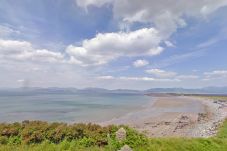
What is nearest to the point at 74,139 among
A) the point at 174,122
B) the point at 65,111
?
the point at 174,122

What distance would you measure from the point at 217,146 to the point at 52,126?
856 centimetres

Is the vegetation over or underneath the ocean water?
over

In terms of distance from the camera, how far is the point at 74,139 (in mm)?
9922

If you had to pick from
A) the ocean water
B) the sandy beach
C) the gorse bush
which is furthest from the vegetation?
the ocean water

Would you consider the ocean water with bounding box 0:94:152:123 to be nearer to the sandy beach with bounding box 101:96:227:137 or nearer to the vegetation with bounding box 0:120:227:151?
the sandy beach with bounding box 101:96:227:137

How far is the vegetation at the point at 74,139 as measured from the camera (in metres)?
8.95

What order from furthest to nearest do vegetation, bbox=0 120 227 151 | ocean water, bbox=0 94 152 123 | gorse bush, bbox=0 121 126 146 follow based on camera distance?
ocean water, bbox=0 94 152 123
gorse bush, bbox=0 121 126 146
vegetation, bbox=0 120 227 151

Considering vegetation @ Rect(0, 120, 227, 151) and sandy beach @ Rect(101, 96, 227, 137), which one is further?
sandy beach @ Rect(101, 96, 227, 137)

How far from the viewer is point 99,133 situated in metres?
10.0

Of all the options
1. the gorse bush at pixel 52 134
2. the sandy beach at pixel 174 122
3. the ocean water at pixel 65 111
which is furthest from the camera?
the ocean water at pixel 65 111

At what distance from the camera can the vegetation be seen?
895 cm

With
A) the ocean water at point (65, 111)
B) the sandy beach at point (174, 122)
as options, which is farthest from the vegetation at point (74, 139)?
the ocean water at point (65, 111)

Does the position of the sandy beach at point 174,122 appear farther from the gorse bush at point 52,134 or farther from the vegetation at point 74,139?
the gorse bush at point 52,134

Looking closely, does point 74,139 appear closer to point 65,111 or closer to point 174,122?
point 174,122
